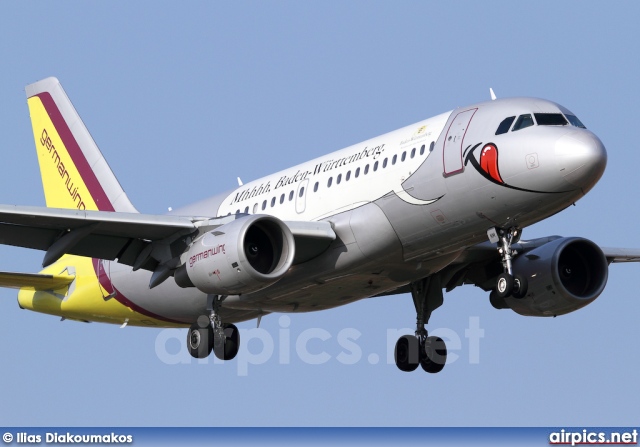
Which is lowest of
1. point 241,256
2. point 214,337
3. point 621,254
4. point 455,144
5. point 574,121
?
point 214,337

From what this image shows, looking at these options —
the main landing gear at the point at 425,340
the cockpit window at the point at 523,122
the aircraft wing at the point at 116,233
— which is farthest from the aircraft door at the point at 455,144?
the main landing gear at the point at 425,340

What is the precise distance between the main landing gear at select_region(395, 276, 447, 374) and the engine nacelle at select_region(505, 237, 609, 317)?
7.07ft

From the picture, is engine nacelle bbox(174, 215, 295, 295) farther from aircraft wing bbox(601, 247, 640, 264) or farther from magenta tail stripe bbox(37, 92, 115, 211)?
aircraft wing bbox(601, 247, 640, 264)

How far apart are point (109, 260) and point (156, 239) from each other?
2.31 metres

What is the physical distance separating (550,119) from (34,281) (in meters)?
16.1

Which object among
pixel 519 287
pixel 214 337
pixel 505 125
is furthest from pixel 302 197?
pixel 519 287

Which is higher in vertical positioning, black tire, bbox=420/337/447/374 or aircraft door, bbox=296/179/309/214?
aircraft door, bbox=296/179/309/214

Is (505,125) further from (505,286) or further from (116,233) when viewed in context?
(116,233)

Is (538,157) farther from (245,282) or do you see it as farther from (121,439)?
(121,439)

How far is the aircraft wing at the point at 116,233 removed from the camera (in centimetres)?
3284

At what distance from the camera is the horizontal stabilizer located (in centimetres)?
3822

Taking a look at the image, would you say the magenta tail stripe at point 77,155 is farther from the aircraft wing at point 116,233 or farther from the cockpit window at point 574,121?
the cockpit window at point 574,121

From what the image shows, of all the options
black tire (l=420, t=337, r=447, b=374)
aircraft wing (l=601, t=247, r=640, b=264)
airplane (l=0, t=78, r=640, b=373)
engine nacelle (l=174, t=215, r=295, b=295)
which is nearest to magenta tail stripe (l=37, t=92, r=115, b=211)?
airplane (l=0, t=78, r=640, b=373)

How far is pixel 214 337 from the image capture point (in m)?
34.9
